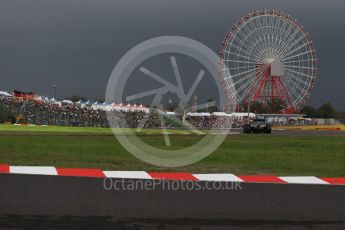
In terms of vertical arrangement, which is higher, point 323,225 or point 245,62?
point 245,62

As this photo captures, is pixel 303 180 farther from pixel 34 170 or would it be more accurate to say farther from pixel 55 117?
pixel 55 117

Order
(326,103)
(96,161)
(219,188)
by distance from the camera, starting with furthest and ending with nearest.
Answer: (326,103), (96,161), (219,188)

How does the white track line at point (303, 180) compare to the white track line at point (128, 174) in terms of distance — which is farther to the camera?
the white track line at point (303, 180)

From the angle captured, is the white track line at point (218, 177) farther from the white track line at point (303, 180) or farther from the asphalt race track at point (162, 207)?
the asphalt race track at point (162, 207)

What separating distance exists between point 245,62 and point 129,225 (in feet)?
269

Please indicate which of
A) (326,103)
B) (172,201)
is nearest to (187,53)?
(172,201)

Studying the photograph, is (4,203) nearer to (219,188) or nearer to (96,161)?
(219,188)

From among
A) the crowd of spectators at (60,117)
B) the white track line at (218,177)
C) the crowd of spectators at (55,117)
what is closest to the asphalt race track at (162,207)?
the white track line at (218,177)

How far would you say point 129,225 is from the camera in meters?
5.11

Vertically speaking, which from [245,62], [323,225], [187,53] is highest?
[245,62]

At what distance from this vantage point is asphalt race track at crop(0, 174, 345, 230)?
17.1 feet

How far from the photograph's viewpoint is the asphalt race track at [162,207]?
523cm

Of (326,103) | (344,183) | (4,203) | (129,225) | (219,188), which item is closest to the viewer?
(129,225)

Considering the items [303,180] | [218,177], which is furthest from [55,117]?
[303,180]
